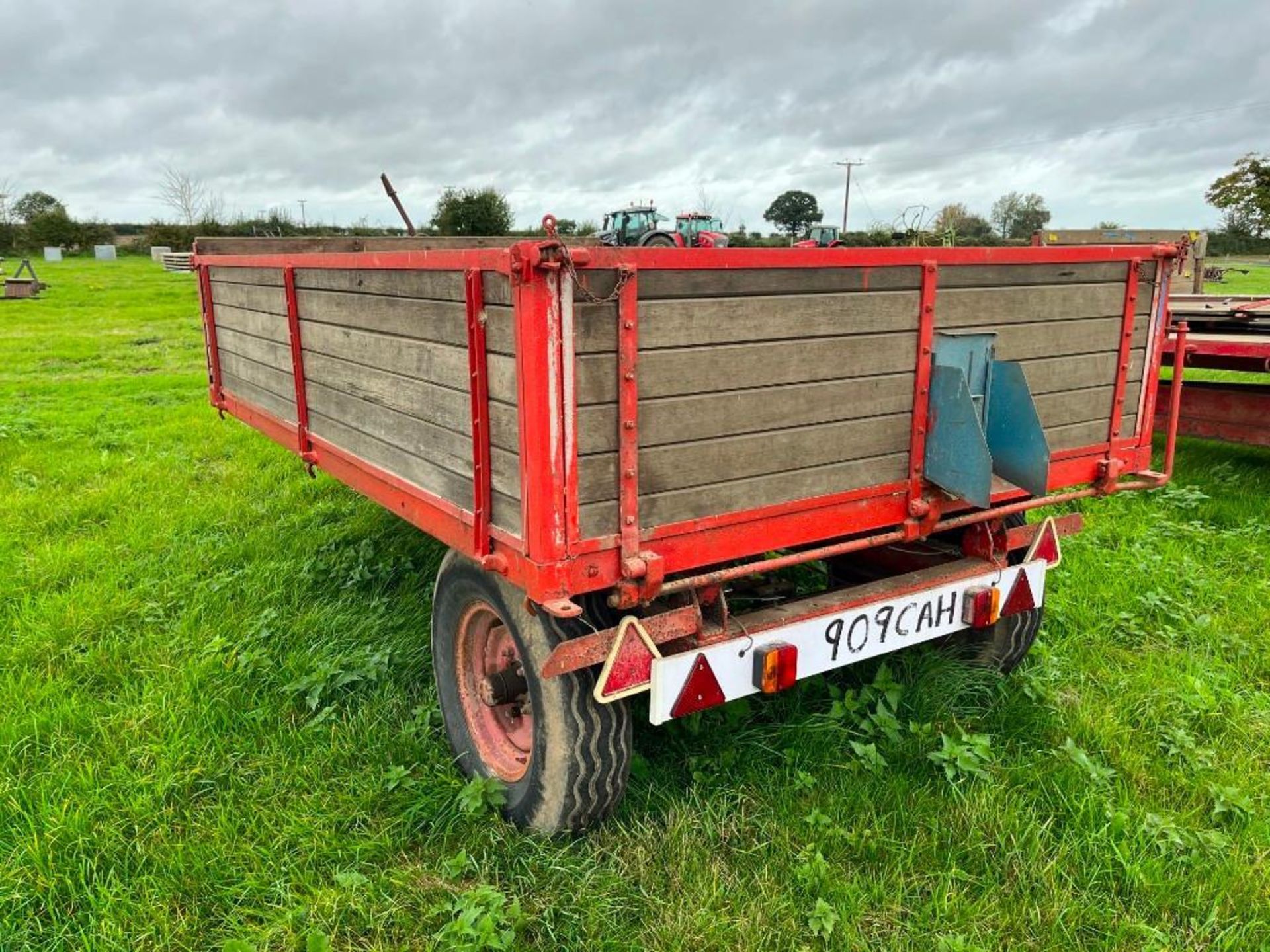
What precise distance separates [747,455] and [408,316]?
104cm

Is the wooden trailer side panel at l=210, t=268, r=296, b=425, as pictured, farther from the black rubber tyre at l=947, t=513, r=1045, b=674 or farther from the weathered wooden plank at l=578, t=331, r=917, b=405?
the black rubber tyre at l=947, t=513, r=1045, b=674

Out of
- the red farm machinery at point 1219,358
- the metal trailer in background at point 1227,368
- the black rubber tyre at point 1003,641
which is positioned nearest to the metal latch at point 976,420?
the black rubber tyre at point 1003,641

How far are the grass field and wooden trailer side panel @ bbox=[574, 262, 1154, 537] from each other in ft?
3.33

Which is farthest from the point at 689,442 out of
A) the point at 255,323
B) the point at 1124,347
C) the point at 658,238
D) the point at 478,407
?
the point at 658,238

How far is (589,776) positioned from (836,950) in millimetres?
771

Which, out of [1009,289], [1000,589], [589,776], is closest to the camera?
[589,776]

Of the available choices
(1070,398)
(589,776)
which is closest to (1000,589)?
(1070,398)

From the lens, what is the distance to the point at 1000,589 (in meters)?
3.12

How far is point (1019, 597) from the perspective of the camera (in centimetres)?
320

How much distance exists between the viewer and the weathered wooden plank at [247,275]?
3.73 metres

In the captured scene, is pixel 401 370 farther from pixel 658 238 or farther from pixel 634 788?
pixel 658 238

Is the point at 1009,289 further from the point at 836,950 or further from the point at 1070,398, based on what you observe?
the point at 836,950

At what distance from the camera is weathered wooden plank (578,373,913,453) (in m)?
2.24

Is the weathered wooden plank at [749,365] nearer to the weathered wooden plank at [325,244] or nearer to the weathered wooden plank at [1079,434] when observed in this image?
the weathered wooden plank at [1079,434]
